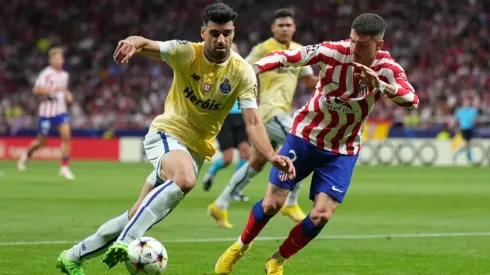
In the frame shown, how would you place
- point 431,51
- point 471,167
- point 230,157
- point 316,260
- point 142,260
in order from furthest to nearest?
point 431,51 → point 471,167 → point 230,157 → point 316,260 → point 142,260

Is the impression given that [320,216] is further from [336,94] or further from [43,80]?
[43,80]

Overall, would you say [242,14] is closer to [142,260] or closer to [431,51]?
[431,51]

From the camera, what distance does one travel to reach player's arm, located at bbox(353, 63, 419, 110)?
705cm

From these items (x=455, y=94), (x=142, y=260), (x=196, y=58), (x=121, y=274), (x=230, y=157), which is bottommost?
(x=455, y=94)

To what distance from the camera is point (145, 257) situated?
21.0 feet

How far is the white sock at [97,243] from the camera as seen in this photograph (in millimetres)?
6816

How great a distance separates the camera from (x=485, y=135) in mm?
29109

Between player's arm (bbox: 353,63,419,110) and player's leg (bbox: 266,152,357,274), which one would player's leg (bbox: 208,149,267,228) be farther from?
player's arm (bbox: 353,63,419,110)

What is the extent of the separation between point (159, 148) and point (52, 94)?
43.3ft

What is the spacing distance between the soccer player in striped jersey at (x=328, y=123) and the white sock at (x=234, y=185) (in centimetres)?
330

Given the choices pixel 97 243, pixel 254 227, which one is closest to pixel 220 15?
pixel 254 227

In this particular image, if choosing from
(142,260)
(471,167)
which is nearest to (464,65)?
(471,167)

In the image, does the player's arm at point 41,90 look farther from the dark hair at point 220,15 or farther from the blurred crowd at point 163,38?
the dark hair at point 220,15

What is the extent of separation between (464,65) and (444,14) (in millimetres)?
3024
